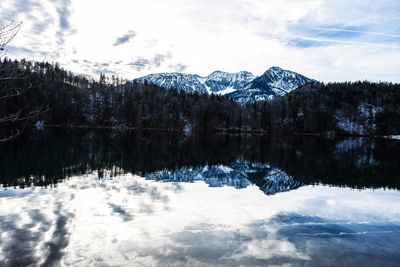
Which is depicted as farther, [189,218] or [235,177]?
[235,177]

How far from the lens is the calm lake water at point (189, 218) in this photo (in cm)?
1477

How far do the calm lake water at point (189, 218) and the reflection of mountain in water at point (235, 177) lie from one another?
0.12 metres

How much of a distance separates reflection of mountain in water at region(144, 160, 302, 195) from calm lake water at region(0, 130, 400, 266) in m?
0.12

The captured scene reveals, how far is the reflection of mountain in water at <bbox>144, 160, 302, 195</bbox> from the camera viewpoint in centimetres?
3400

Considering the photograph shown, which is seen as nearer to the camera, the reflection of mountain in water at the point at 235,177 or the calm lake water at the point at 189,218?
the calm lake water at the point at 189,218

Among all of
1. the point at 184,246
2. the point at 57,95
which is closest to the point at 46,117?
the point at 57,95

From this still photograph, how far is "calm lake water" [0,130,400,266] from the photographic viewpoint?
14.8 meters

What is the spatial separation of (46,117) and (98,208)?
168 meters

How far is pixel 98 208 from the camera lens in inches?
883

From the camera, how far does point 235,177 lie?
38.6 m

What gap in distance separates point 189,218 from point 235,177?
1830 centimetres

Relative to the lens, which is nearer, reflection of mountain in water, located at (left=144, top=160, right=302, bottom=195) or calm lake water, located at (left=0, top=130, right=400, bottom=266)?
calm lake water, located at (left=0, top=130, right=400, bottom=266)

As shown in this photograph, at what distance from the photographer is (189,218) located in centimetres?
2083

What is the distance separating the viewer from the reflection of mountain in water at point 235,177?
34000mm
